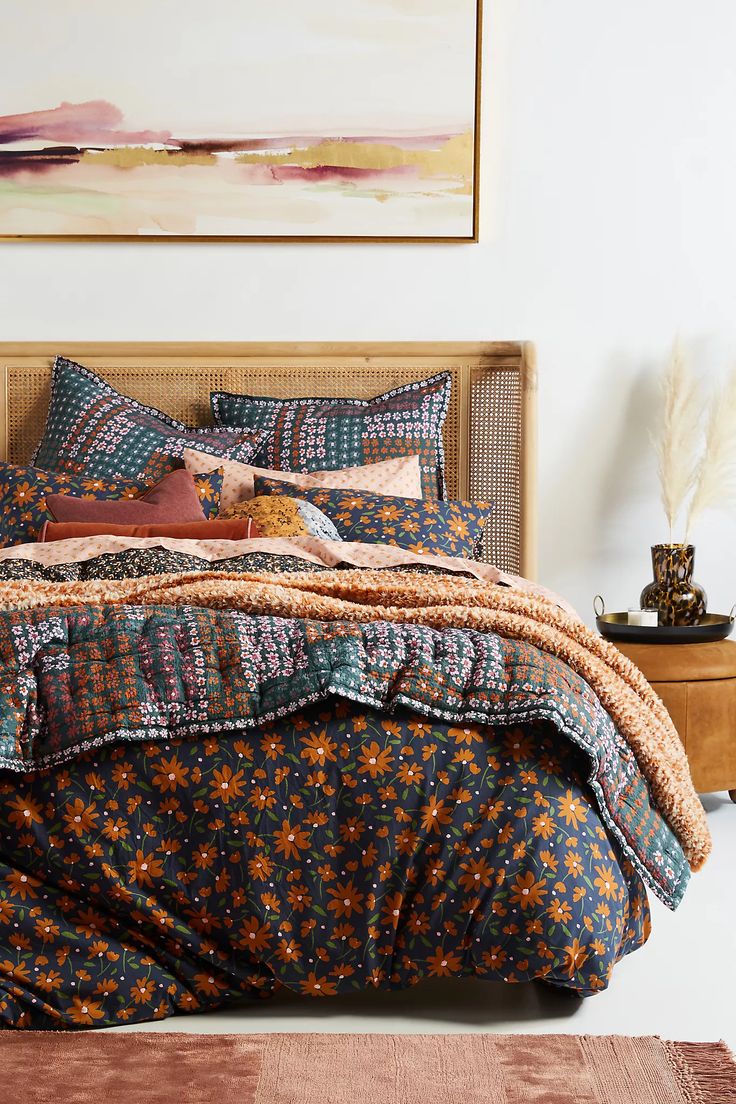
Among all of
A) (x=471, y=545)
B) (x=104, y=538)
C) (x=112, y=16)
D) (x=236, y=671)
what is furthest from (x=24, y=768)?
(x=112, y=16)

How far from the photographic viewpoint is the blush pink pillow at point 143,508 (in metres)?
2.95

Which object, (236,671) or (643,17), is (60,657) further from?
(643,17)

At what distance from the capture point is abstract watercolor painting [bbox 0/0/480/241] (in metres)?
3.72

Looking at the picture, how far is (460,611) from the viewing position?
207cm

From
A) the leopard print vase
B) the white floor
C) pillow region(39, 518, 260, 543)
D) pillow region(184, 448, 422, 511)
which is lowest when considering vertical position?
the white floor

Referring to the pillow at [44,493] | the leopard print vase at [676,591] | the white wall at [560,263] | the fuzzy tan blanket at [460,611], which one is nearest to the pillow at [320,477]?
the pillow at [44,493]

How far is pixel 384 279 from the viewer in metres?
3.83

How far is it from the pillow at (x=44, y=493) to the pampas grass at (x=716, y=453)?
4.83ft

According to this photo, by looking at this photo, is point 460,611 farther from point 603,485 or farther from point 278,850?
point 603,485

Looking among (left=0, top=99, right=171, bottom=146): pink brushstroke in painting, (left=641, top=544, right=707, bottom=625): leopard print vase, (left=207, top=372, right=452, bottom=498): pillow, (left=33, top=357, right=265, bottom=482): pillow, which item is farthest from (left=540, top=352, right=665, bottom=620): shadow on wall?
(left=0, top=99, right=171, bottom=146): pink brushstroke in painting

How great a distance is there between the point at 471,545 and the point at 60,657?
146cm

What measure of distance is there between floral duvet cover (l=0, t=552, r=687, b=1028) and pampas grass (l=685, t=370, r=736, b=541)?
1.98 meters

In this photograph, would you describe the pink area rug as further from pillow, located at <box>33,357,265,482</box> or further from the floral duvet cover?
pillow, located at <box>33,357,265,482</box>

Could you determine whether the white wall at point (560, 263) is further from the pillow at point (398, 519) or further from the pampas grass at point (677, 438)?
the pillow at point (398, 519)
